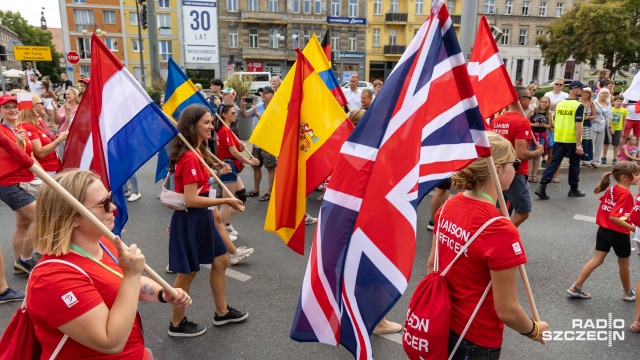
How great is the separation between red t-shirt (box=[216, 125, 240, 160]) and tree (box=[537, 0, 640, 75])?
40.7 metres

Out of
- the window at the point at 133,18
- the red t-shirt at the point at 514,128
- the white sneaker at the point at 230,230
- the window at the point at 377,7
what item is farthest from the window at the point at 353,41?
the white sneaker at the point at 230,230

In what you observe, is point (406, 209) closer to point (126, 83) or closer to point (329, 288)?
point (329, 288)

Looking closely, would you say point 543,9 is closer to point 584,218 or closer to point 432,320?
point 584,218

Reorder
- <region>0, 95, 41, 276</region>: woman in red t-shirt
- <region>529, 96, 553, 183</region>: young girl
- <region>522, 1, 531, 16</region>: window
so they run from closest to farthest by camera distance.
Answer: <region>0, 95, 41, 276</region>: woman in red t-shirt → <region>529, 96, 553, 183</region>: young girl → <region>522, 1, 531, 16</region>: window

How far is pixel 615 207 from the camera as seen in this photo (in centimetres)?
399

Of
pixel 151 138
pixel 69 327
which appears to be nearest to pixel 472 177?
pixel 69 327

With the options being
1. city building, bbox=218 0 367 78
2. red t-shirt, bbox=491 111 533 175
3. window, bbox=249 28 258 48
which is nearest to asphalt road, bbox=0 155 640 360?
red t-shirt, bbox=491 111 533 175

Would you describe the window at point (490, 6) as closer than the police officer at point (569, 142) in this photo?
No

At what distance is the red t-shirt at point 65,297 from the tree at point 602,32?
44185 mm

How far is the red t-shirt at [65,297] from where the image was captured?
1.60 m

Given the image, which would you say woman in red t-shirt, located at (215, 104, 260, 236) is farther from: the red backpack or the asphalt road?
the red backpack

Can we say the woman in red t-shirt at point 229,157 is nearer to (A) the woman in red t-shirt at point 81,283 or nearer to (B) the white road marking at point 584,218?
(A) the woman in red t-shirt at point 81,283

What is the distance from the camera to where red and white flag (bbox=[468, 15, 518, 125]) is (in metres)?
3.86

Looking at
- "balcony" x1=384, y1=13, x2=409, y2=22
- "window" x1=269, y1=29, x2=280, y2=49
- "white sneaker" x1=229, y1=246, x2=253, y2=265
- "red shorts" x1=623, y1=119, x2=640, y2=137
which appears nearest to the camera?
"white sneaker" x1=229, y1=246, x2=253, y2=265
